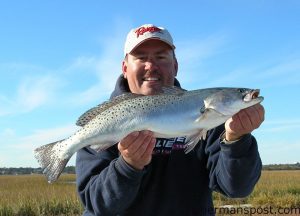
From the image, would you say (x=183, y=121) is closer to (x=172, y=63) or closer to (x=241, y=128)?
(x=241, y=128)

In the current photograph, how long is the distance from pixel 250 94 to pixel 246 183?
1.02 metres

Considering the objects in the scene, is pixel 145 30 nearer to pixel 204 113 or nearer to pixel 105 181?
pixel 204 113

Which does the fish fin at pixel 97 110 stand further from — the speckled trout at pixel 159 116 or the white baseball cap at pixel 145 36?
the white baseball cap at pixel 145 36

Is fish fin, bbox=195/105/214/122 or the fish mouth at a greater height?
the fish mouth

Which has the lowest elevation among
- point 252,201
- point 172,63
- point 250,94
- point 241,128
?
point 252,201

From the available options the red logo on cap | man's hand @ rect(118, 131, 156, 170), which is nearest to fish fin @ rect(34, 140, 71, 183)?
man's hand @ rect(118, 131, 156, 170)

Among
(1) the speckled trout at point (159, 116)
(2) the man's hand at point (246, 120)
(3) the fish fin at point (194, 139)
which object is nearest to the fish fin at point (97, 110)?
(1) the speckled trout at point (159, 116)

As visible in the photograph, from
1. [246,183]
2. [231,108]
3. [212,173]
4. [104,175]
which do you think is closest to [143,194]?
[104,175]

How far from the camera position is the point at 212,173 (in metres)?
4.74

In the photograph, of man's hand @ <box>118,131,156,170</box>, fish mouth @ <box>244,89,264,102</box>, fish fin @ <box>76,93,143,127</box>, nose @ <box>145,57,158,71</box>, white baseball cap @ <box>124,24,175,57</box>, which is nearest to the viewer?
fish mouth @ <box>244,89,264,102</box>

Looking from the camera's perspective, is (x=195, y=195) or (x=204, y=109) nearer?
(x=204, y=109)

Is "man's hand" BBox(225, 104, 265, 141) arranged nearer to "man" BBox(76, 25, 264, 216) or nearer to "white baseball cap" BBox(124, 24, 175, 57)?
"man" BBox(76, 25, 264, 216)

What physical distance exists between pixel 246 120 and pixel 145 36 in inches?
61.4

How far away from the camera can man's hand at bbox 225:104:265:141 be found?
13.2 ft
